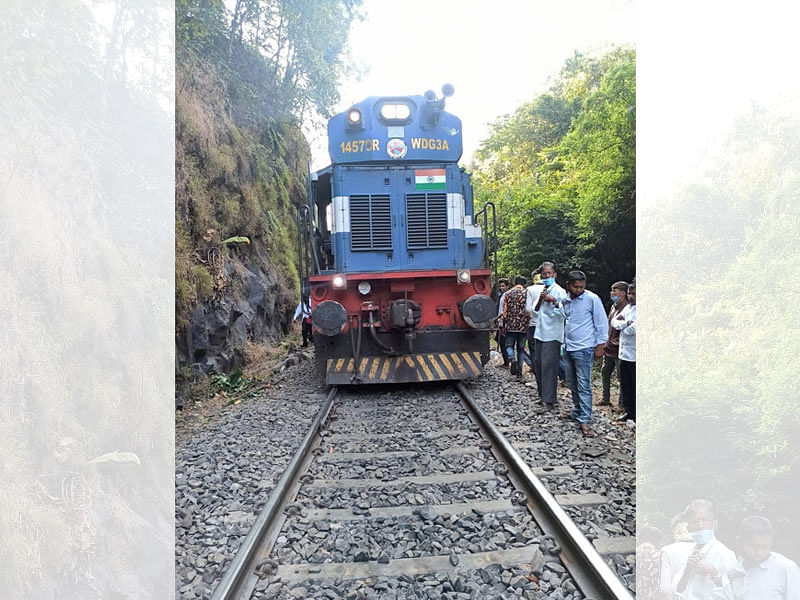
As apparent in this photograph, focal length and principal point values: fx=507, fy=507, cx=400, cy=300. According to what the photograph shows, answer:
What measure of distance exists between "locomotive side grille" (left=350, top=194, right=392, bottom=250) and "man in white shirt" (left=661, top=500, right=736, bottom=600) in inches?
197

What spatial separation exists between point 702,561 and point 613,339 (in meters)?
3.70

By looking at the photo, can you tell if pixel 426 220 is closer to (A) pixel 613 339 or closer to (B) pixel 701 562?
(A) pixel 613 339

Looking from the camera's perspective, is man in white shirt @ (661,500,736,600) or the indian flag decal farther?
the indian flag decal

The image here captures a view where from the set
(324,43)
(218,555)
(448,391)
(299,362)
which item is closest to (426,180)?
(448,391)

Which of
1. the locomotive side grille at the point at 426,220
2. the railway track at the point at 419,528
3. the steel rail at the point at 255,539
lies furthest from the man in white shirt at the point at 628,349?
the steel rail at the point at 255,539

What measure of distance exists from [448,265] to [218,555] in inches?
186

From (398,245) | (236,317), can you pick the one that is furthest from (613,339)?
(236,317)

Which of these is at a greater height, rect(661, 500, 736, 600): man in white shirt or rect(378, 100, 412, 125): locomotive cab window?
rect(378, 100, 412, 125): locomotive cab window

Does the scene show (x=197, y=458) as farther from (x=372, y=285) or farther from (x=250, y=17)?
(x=250, y=17)

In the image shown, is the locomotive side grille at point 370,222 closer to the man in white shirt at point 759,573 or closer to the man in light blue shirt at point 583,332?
the man in light blue shirt at point 583,332

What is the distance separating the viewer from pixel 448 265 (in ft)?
22.0

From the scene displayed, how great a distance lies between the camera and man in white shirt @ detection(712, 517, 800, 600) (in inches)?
69.4

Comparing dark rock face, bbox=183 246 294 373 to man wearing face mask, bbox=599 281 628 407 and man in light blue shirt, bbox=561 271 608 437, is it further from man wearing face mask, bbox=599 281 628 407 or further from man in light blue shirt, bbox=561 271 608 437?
man wearing face mask, bbox=599 281 628 407

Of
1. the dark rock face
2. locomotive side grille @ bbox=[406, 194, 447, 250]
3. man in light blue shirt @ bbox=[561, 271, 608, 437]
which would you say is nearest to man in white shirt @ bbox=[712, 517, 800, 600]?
man in light blue shirt @ bbox=[561, 271, 608, 437]
